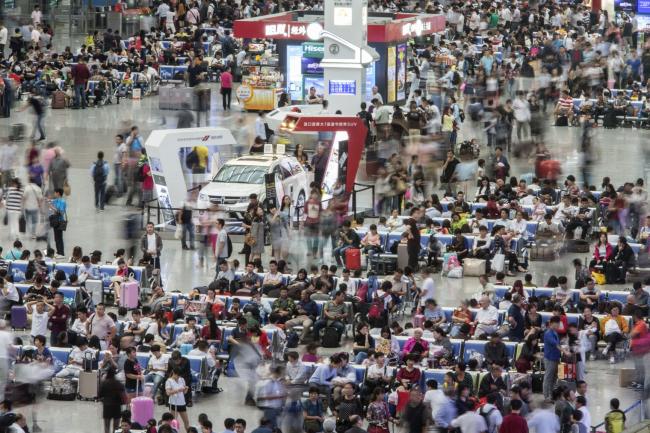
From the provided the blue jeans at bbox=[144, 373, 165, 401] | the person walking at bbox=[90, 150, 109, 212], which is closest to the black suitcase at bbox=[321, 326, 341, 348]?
the blue jeans at bbox=[144, 373, 165, 401]

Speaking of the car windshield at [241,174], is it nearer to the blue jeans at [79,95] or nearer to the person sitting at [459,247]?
the person sitting at [459,247]

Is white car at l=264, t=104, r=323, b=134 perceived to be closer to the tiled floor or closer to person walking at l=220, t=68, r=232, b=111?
the tiled floor

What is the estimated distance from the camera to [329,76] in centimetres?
4141

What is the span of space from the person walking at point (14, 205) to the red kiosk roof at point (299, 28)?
47.0 feet

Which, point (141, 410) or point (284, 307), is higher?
point (284, 307)

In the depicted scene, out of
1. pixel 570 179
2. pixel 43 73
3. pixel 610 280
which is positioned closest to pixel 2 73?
pixel 43 73

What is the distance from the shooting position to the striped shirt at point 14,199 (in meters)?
30.7

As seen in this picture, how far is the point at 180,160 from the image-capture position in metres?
32.1

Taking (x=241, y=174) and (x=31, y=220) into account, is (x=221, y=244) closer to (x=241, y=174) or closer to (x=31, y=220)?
(x=241, y=174)

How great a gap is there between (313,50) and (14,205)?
14.5 meters

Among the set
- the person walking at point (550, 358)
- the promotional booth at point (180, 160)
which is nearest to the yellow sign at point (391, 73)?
the promotional booth at point (180, 160)

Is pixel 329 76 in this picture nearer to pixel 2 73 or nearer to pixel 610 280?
pixel 2 73

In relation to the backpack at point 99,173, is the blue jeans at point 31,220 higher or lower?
lower

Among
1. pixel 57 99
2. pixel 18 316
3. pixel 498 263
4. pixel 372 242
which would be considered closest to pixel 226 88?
pixel 57 99
